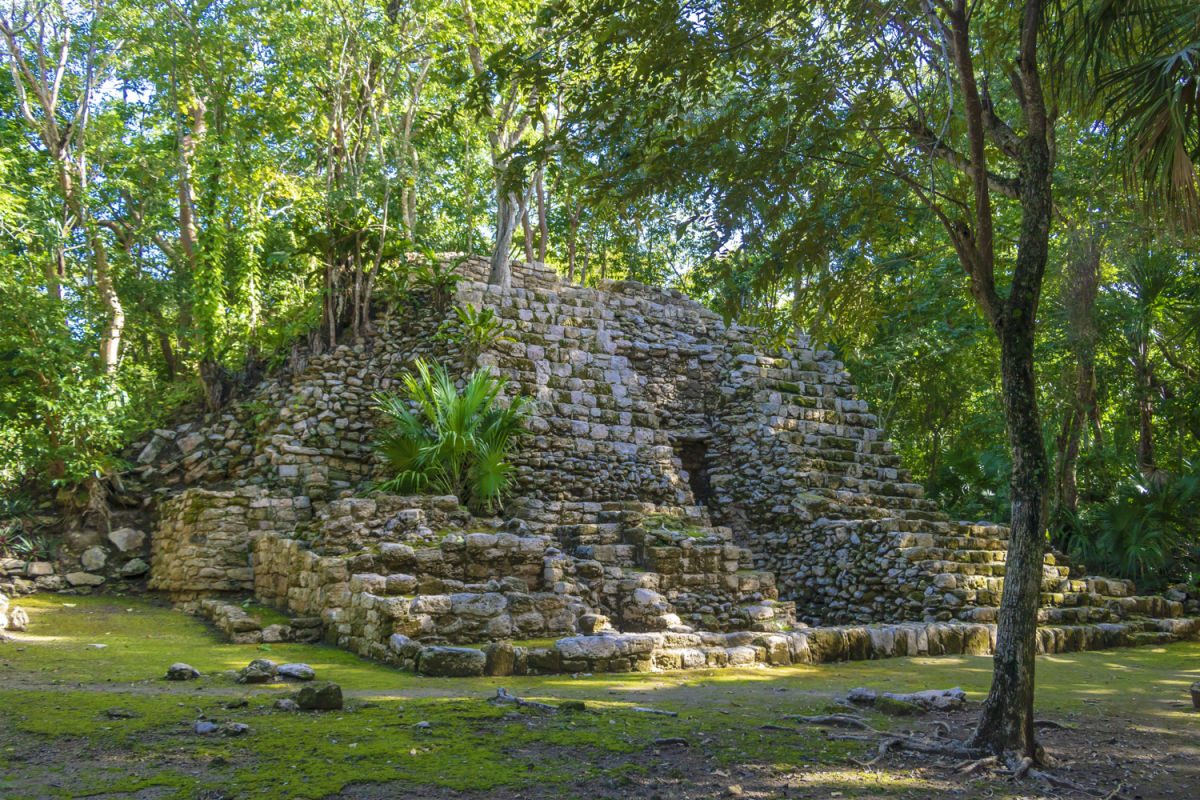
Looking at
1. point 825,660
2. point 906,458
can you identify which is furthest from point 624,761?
point 906,458

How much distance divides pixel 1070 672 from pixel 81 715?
7.80m

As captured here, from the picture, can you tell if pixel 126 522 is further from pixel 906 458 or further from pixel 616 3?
pixel 906 458

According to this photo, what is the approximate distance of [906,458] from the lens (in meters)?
19.4

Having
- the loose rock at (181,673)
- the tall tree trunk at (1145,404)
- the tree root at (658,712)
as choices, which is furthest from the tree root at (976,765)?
the tall tree trunk at (1145,404)

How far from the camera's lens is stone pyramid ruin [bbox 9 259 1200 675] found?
7398 millimetres

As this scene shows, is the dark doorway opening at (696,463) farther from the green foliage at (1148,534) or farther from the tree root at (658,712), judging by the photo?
the tree root at (658,712)

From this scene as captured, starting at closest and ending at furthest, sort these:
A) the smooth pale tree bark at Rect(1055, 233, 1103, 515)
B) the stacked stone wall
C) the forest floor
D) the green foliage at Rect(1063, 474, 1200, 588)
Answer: the forest floor, the stacked stone wall, the green foliage at Rect(1063, 474, 1200, 588), the smooth pale tree bark at Rect(1055, 233, 1103, 515)

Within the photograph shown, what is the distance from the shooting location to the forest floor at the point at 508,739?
3.34 meters

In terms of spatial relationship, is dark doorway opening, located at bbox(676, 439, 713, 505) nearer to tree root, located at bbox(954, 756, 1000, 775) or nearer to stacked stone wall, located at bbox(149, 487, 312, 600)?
stacked stone wall, located at bbox(149, 487, 312, 600)

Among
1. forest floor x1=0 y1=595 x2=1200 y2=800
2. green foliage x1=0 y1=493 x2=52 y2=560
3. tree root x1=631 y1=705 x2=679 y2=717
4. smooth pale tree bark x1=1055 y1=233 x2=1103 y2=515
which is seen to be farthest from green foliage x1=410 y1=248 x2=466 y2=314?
smooth pale tree bark x1=1055 y1=233 x2=1103 y2=515

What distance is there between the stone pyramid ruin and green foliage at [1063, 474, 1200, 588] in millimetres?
780

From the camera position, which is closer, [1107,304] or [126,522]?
[126,522]

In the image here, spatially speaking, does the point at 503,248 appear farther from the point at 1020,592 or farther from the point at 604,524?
the point at 1020,592

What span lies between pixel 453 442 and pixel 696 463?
4.84 meters
